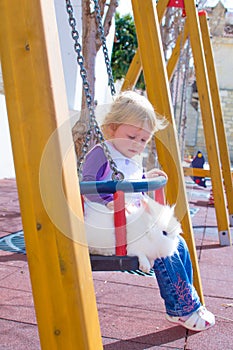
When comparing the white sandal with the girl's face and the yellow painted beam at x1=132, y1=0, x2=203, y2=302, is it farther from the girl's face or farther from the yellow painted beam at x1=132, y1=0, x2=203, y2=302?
the girl's face

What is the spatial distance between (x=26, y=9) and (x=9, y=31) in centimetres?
7

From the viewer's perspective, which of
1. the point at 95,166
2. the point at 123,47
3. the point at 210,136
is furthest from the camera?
the point at 123,47

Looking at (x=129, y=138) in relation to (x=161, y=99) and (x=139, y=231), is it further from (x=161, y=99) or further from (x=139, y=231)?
(x=161, y=99)

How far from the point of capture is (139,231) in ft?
5.90

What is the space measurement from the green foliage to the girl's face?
17.8 m

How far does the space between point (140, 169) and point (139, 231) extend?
1.31 ft

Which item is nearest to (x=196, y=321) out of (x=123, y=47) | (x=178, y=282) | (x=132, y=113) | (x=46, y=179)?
(x=178, y=282)

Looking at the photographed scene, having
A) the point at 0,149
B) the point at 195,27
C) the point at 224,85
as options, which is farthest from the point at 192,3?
the point at 224,85

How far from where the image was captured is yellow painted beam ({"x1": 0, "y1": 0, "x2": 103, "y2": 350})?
3.54 ft

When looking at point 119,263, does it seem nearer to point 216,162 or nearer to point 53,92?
point 53,92

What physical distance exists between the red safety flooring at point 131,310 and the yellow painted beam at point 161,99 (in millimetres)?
390

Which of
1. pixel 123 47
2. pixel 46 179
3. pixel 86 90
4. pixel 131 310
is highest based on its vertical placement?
pixel 123 47

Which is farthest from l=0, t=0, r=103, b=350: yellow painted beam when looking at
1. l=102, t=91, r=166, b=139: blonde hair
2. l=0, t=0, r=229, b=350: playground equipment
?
l=102, t=91, r=166, b=139: blonde hair

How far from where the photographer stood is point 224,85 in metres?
29.8
